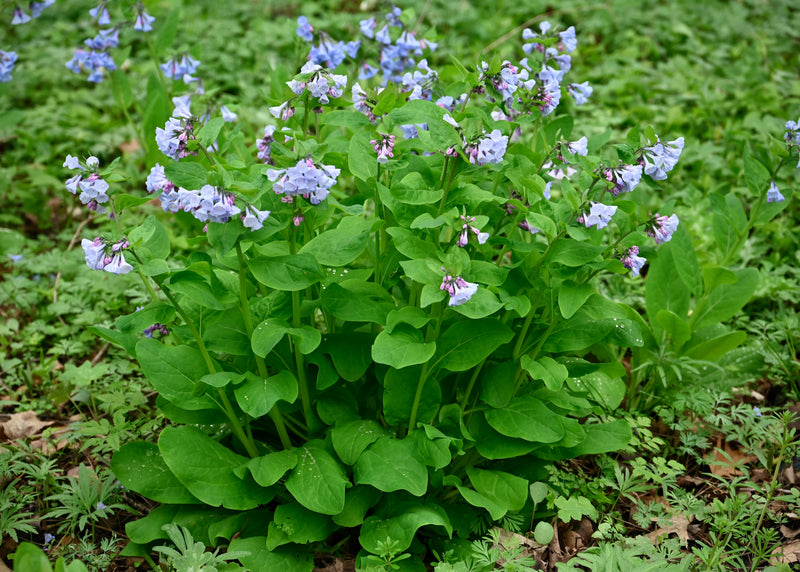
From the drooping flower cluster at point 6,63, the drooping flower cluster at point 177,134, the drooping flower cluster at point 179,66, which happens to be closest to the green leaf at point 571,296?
the drooping flower cluster at point 177,134

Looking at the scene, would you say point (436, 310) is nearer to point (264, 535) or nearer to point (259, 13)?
point (264, 535)

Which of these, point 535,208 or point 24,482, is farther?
point 24,482

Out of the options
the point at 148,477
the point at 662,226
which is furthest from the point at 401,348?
the point at 148,477

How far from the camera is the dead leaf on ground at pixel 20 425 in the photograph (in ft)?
8.34

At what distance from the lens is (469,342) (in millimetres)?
1953

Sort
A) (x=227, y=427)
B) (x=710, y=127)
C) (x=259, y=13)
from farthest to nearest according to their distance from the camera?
(x=259, y=13), (x=710, y=127), (x=227, y=427)

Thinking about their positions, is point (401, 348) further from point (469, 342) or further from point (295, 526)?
point (295, 526)

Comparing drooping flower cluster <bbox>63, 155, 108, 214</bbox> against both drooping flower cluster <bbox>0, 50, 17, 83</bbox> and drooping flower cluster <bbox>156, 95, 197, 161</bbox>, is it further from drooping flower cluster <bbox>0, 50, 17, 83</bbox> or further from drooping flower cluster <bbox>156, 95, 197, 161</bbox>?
drooping flower cluster <bbox>0, 50, 17, 83</bbox>

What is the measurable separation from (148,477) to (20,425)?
0.87 metres

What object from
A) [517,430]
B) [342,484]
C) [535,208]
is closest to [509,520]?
[517,430]

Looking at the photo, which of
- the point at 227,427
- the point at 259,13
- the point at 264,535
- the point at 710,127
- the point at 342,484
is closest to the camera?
the point at 342,484

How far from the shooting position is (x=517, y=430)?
6.50 ft

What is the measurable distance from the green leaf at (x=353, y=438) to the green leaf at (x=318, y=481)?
5cm

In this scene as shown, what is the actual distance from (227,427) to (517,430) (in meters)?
0.96
